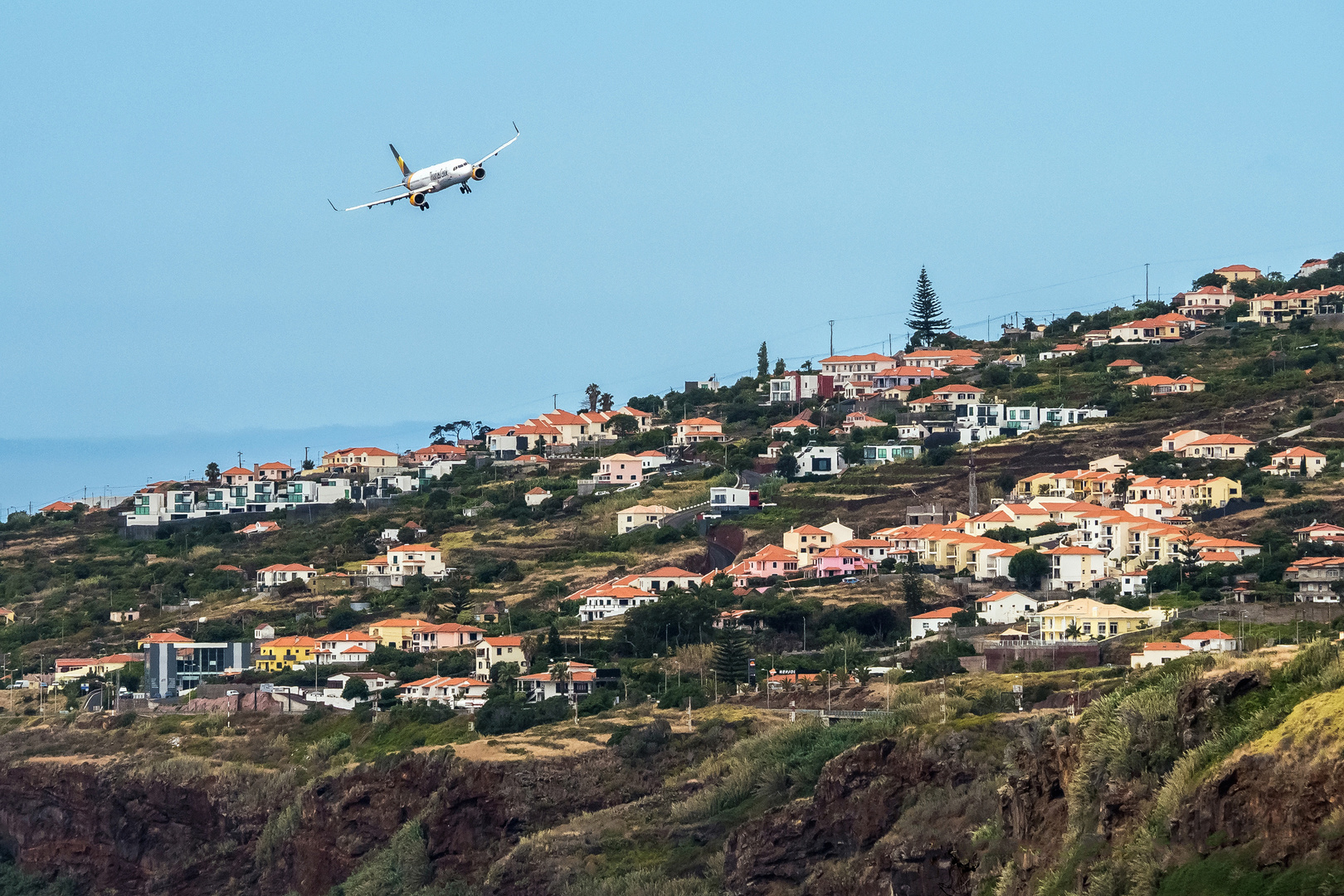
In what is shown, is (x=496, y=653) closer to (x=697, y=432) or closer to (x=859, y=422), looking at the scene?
(x=859, y=422)

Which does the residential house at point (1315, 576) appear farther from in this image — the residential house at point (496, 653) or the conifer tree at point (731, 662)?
the residential house at point (496, 653)

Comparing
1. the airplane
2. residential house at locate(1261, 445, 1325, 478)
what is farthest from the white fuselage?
residential house at locate(1261, 445, 1325, 478)

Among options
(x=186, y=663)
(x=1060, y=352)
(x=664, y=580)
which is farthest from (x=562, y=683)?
(x=1060, y=352)

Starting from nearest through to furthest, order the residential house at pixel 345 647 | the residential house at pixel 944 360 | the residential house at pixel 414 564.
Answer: the residential house at pixel 345 647
the residential house at pixel 414 564
the residential house at pixel 944 360

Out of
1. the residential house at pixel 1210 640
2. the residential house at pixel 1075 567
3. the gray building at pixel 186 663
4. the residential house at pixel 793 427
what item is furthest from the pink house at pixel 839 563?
the residential house at pixel 793 427

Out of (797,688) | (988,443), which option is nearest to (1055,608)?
(797,688)

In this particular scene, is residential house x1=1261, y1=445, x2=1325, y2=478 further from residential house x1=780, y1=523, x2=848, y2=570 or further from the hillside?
residential house x1=780, y1=523, x2=848, y2=570

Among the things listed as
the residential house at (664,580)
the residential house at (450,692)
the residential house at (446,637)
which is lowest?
the residential house at (450,692)

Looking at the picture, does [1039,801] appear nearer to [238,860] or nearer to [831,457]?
[238,860]
